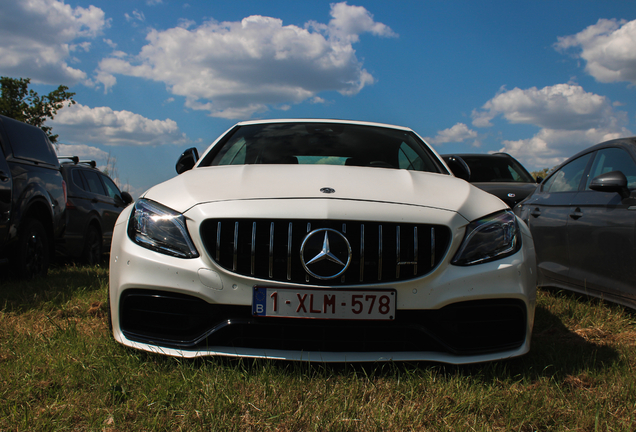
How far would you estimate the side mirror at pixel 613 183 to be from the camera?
358 cm

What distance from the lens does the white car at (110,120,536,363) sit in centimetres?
221

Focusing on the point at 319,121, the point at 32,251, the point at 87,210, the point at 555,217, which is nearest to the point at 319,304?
the point at 319,121

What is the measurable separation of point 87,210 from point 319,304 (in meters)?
6.37

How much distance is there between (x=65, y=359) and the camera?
2477 mm

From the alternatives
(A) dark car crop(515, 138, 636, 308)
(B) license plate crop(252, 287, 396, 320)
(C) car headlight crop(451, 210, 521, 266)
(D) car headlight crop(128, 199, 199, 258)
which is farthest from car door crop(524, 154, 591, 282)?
(D) car headlight crop(128, 199, 199, 258)

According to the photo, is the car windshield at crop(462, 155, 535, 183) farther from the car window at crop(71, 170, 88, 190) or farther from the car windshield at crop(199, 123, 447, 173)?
the car window at crop(71, 170, 88, 190)

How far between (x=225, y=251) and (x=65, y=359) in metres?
1.00

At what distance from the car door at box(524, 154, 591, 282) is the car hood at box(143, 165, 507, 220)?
187cm

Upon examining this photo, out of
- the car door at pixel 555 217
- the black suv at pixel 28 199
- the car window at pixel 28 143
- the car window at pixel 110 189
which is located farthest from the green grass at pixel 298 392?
the car window at pixel 110 189

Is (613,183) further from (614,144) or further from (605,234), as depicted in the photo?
(614,144)

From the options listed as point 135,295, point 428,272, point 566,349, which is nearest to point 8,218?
point 135,295

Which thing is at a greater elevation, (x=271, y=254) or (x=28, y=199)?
(x=28, y=199)

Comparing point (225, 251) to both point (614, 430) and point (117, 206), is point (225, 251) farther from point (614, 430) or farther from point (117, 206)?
point (117, 206)

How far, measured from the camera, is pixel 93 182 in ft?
26.8
